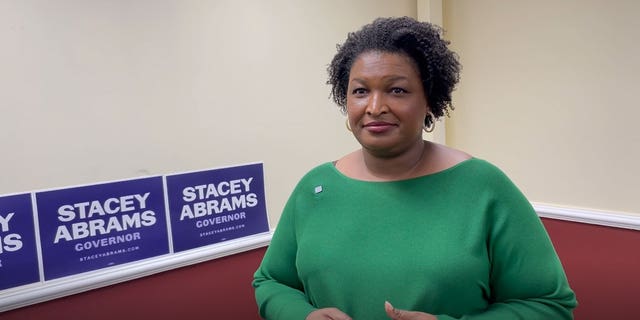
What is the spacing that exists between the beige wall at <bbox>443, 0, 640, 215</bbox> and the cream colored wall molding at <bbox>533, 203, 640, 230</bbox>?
0.03 m

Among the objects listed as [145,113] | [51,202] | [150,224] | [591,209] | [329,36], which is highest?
[329,36]

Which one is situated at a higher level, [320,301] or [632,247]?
[320,301]

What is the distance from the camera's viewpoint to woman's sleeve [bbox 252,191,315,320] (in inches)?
39.9

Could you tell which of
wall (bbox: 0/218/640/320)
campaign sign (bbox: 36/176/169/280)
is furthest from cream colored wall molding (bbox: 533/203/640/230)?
campaign sign (bbox: 36/176/169/280)

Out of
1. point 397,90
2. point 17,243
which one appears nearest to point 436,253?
point 397,90

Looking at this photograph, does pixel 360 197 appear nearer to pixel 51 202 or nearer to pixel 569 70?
pixel 51 202

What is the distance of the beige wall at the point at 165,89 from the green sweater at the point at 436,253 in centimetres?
96

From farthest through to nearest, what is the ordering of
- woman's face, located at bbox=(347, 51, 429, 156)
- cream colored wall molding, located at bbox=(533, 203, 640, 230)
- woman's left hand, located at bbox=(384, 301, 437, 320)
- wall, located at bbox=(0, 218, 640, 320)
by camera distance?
cream colored wall molding, located at bbox=(533, 203, 640, 230)
wall, located at bbox=(0, 218, 640, 320)
woman's face, located at bbox=(347, 51, 429, 156)
woman's left hand, located at bbox=(384, 301, 437, 320)

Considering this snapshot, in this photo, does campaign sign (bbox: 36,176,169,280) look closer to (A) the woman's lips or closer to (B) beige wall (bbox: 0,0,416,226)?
(B) beige wall (bbox: 0,0,416,226)

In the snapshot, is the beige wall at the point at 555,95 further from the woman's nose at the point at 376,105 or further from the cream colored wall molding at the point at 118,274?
the woman's nose at the point at 376,105

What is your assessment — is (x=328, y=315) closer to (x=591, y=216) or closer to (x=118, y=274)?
(x=118, y=274)

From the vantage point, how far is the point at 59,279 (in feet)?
4.96

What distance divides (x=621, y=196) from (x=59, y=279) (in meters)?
2.24

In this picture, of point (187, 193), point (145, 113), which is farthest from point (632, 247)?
point (145, 113)
